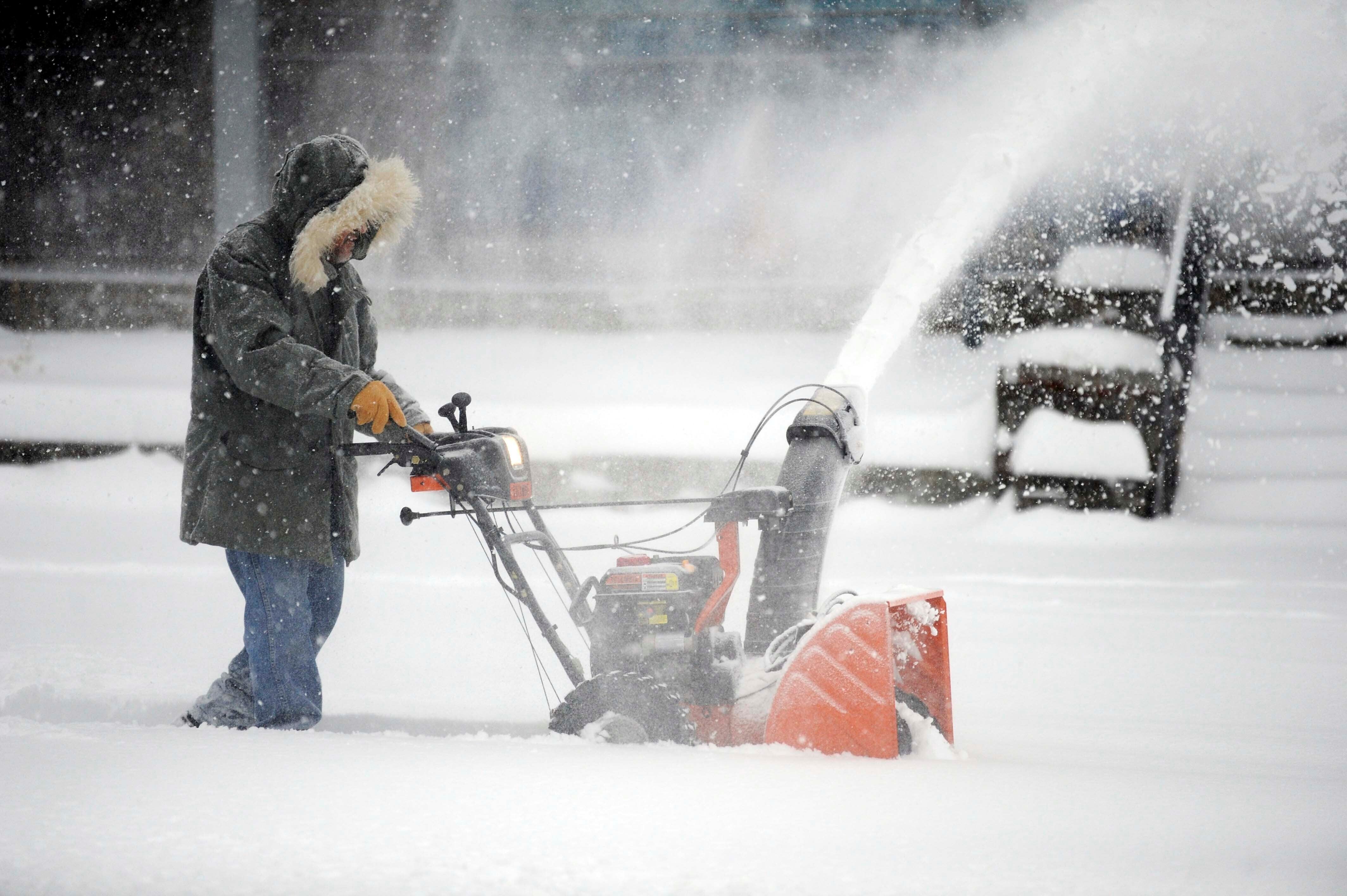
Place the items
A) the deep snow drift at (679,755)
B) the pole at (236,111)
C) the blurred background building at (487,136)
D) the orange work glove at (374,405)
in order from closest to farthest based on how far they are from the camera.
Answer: the deep snow drift at (679,755) < the orange work glove at (374,405) < the blurred background building at (487,136) < the pole at (236,111)

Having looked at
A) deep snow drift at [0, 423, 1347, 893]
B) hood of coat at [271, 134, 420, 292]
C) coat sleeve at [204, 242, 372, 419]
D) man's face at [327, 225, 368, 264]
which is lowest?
deep snow drift at [0, 423, 1347, 893]

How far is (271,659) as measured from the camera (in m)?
2.25

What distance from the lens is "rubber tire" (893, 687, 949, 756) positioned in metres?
2.21

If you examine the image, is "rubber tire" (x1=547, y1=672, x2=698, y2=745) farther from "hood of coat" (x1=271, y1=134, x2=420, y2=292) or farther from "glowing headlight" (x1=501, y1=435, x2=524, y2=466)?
"hood of coat" (x1=271, y1=134, x2=420, y2=292)

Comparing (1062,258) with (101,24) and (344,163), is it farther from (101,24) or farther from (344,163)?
(101,24)

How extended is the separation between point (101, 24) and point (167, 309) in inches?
64.8

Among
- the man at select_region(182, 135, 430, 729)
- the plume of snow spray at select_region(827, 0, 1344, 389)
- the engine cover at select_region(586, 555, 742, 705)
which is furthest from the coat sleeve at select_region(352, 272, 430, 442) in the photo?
the plume of snow spray at select_region(827, 0, 1344, 389)

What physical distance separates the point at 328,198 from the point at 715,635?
1227 mm

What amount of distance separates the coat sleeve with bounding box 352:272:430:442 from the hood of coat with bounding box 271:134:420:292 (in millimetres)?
231

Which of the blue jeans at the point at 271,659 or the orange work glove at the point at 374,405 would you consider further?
the blue jeans at the point at 271,659

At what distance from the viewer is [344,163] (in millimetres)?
2242

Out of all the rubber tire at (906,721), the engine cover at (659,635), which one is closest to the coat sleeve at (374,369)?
the engine cover at (659,635)

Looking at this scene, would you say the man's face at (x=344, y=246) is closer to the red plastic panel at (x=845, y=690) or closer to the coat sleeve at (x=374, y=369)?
the coat sleeve at (x=374, y=369)

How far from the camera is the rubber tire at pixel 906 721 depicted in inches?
86.9
